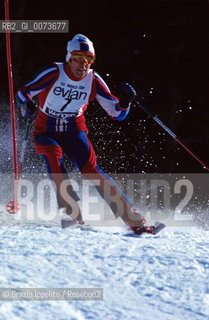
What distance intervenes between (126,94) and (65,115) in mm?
529

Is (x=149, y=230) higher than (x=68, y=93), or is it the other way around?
(x=68, y=93)

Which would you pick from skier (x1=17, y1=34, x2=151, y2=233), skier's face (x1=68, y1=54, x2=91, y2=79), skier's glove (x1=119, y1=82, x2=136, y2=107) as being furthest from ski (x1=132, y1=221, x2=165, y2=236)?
skier's face (x1=68, y1=54, x2=91, y2=79)

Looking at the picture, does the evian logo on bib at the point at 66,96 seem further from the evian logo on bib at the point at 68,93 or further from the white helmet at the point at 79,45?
the white helmet at the point at 79,45

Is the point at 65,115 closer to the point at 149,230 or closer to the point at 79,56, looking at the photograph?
the point at 79,56

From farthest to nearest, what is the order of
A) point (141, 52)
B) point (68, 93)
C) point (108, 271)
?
point (141, 52)
point (68, 93)
point (108, 271)

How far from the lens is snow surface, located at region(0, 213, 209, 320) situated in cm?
199

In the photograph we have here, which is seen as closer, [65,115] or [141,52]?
[65,115]

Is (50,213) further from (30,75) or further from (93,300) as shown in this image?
(30,75)

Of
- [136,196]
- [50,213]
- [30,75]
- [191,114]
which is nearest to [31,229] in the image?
[50,213]

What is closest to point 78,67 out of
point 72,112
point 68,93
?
point 68,93

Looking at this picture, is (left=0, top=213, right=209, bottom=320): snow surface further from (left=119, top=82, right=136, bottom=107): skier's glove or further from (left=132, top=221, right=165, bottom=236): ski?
(left=119, top=82, right=136, bottom=107): skier's glove

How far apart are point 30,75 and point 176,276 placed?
701 centimetres

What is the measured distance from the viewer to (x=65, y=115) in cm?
320

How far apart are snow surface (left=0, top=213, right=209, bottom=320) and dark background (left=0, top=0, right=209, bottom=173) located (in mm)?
5659
